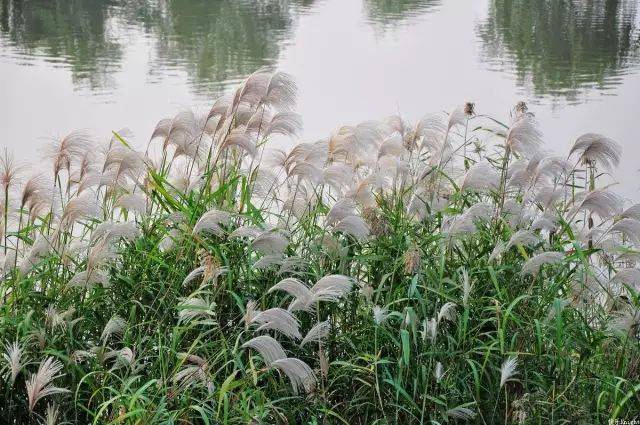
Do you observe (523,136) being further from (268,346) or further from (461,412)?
(268,346)

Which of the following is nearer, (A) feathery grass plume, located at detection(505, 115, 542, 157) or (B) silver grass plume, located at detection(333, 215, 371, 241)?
(B) silver grass plume, located at detection(333, 215, 371, 241)

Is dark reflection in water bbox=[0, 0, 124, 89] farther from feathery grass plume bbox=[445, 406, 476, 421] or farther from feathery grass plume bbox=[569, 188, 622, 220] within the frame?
feathery grass plume bbox=[445, 406, 476, 421]

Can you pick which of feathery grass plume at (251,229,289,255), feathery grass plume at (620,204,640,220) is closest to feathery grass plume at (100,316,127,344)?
feathery grass plume at (251,229,289,255)

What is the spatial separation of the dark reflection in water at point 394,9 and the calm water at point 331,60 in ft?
0.04

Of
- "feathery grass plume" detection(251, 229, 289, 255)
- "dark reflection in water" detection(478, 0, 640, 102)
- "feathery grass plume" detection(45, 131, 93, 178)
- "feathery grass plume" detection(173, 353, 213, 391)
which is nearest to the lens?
"feathery grass plume" detection(173, 353, 213, 391)

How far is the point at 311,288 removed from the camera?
2.19 metres

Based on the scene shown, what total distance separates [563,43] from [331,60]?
4.15ft

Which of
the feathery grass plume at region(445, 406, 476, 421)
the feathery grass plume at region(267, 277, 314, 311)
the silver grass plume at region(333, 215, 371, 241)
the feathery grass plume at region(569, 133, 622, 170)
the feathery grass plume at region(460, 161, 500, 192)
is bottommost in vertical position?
the feathery grass plume at region(445, 406, 476, 421)

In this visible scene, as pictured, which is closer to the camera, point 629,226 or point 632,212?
point 629,226

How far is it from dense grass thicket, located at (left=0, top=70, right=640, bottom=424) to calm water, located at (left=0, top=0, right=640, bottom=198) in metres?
1.76

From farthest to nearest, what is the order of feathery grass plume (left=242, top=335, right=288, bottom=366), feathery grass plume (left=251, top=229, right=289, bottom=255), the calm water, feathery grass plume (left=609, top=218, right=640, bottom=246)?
the calm water, feathery grass plume (left=609, top=218, right=640, bottom=246), feathery grass plume (left=251, top=229, right=289, bottom=255), feathery grass plume (left=242, top=335, right=288, bottom=366)

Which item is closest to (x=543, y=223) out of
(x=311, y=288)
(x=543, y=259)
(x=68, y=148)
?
(x=543, y=259)

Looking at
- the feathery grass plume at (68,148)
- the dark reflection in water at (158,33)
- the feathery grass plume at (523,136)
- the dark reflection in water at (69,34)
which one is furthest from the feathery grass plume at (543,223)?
the dark reflection in water at (69,34)

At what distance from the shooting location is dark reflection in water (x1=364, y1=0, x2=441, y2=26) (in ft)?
16.2
